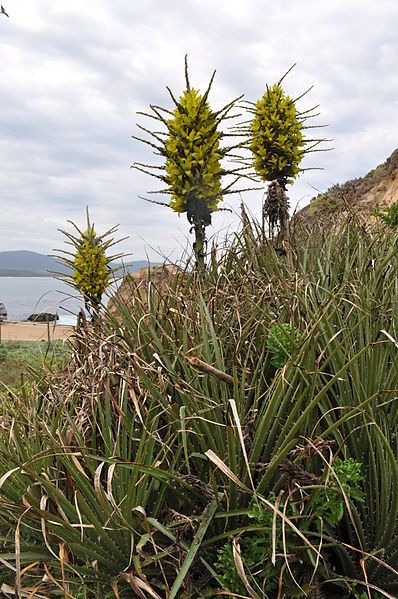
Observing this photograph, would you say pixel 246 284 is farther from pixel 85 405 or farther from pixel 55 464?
pixel 55 464

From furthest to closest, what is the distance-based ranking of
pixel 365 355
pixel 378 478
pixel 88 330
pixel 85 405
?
pixel 88 330 → pixel 85 405 → pixel 365 355 → pixel 378 478

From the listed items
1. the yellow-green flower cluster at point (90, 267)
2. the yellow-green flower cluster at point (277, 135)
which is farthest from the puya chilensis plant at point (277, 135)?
the yellow-green flower cluster at point (90, 267)

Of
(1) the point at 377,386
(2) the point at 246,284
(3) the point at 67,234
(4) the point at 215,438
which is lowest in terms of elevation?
(4) the point at 215,438

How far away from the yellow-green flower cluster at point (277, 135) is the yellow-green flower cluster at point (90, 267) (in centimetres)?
298

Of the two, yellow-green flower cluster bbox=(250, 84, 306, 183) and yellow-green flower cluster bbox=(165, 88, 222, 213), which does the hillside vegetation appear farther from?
yellow-green flower cluster bbox=(250, 84, 306, 183)

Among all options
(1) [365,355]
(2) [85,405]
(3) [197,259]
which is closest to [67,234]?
(3) [197,259]

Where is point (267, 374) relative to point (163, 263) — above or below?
below

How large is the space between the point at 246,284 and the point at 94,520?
1798 millimetres

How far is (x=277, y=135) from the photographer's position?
5.55 meters

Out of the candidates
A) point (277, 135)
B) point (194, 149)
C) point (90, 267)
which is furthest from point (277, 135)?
point (90, 267)

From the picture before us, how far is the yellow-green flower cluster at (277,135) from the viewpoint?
550 centimetres

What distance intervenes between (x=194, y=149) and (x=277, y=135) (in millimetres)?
1696

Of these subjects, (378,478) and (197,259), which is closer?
(378,478)

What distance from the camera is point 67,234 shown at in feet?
24.5
